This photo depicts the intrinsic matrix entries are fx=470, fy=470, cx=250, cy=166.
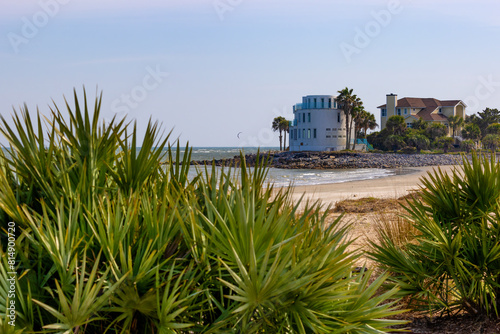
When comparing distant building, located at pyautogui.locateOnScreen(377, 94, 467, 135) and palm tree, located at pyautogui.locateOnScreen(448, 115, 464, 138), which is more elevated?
distant building, located at pyautogui.locateOnScreen(377, 94, 467, 135)

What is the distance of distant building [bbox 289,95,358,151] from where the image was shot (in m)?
87.2

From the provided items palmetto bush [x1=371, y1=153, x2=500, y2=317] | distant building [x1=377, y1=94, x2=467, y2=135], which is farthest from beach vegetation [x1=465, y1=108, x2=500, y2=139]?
palmetto bush [x1=371, y1=153, x2=500, y2=317]

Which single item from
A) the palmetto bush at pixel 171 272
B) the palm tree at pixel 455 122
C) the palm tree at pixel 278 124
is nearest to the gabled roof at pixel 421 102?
the palm tree at pixel 455 122

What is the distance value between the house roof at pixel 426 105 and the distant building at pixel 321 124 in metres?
11.4

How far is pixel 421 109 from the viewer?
91.4m

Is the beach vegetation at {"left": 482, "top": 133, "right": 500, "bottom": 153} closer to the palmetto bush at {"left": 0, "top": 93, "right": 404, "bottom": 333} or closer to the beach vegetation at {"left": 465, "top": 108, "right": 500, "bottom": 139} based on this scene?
the beach vegetation at {"left": 465, "top": 108, "right": 500, "bottom": 139}

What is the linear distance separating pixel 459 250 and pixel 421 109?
3657 inches

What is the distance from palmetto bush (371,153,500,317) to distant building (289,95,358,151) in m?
82.5

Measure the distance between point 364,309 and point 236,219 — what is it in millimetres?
1018

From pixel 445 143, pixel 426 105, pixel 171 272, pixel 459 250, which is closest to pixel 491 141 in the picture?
pixel 445 143

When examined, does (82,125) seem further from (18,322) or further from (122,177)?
(18,322)

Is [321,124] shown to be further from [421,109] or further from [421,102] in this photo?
[421,102]

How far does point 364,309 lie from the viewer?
3.01 m

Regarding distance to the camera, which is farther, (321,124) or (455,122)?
(455,122)
